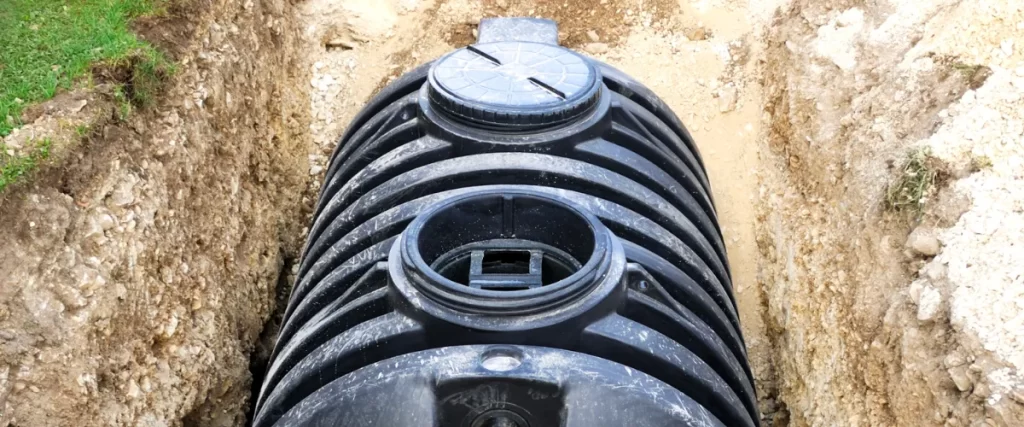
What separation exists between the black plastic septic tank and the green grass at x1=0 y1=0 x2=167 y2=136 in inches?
41.3

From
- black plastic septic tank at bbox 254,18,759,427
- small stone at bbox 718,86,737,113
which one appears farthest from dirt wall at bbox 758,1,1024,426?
small stone at bbox 718,86,737,113

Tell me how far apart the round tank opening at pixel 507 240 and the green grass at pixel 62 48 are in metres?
1.76

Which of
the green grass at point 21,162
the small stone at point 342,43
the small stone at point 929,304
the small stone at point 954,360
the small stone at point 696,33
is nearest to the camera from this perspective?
the small stone at point 954,360

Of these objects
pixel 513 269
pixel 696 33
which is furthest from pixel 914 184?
pixel 696 33

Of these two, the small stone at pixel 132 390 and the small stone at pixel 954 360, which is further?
the small stone at pixel 132 390

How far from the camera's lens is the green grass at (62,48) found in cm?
360

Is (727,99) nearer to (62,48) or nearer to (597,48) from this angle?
(597,48)

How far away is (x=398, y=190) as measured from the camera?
134 inches

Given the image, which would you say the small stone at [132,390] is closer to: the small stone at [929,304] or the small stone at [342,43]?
the small stone at [929,304]

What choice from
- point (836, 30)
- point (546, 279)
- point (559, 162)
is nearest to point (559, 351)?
point (546, 279)

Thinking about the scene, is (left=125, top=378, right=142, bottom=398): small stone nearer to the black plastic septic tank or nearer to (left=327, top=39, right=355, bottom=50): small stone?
the black plastic septic tank

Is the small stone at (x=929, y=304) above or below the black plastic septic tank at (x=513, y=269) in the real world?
above

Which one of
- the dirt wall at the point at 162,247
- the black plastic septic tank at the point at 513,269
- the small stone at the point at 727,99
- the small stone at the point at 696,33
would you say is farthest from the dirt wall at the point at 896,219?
the dirt wall at the point at 162,247

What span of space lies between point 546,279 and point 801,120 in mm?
2177
